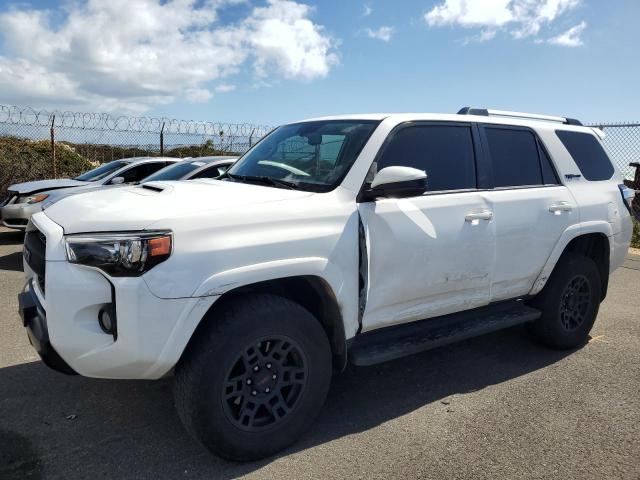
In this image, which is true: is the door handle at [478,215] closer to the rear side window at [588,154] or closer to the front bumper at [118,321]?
the rear side window at [588,154]

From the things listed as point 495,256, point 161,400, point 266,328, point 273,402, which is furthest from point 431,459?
point 161,400

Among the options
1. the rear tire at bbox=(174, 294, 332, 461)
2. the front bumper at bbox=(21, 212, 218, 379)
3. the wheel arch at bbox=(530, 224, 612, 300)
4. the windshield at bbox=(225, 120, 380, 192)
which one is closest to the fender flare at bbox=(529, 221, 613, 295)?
the wheel arch at bbox=(530, 224, 612, 300)

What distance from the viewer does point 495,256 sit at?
3.82 m

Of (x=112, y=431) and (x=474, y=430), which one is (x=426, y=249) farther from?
(x=112, y=431)

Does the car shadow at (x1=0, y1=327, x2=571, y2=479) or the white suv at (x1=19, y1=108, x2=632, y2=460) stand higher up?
the white suv at (x1=19, y1=108, x2=632, y2=460)

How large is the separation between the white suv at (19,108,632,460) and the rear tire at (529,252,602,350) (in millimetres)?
21

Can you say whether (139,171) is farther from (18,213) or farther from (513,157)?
(513,157)

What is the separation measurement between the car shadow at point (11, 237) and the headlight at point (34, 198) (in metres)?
1.12

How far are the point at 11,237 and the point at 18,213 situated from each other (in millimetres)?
1898

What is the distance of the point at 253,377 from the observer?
286 centimetres

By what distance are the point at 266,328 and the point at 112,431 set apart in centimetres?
123

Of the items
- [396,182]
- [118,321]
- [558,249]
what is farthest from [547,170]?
[118,321]

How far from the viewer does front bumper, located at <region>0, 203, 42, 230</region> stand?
788cm

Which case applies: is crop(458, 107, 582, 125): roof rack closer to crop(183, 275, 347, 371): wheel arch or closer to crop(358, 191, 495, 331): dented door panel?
crop(358, 191, 495, 331): dented door panel
